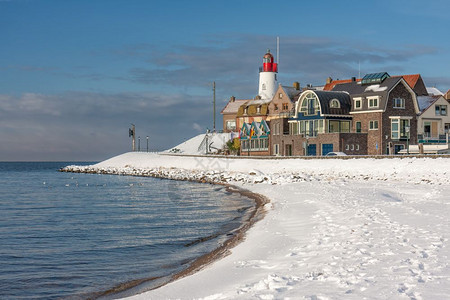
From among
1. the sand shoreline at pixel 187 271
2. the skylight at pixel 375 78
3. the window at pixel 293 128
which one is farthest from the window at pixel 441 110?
the sand shoreline at pixel 187 271

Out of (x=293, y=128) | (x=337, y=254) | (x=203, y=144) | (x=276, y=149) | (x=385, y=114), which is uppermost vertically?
(x=385, y=114)

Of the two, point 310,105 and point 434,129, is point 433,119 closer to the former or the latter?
point 434,129

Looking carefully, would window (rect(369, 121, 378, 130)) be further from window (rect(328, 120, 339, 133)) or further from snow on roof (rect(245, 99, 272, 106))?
snow on roof (rect(245, 99, 272, 106))

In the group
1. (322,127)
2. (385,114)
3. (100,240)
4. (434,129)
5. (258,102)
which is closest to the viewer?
(100,240)

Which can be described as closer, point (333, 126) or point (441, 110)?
point (333, 126)

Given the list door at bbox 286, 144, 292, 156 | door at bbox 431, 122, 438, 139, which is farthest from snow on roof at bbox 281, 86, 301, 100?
door at bbox 431, 122, 438, 139

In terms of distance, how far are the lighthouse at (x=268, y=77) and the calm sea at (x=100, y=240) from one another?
6683 cm

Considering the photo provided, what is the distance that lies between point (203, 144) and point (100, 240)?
3307 inches

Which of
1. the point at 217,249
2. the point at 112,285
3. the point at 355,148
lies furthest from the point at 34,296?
the point at 355,148

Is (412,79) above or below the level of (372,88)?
above

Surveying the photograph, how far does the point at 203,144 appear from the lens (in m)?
103

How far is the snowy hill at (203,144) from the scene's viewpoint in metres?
97.5

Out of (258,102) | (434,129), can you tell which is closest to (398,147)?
(434,129)

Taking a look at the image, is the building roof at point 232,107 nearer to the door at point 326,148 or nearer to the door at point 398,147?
the door at point 326,148
